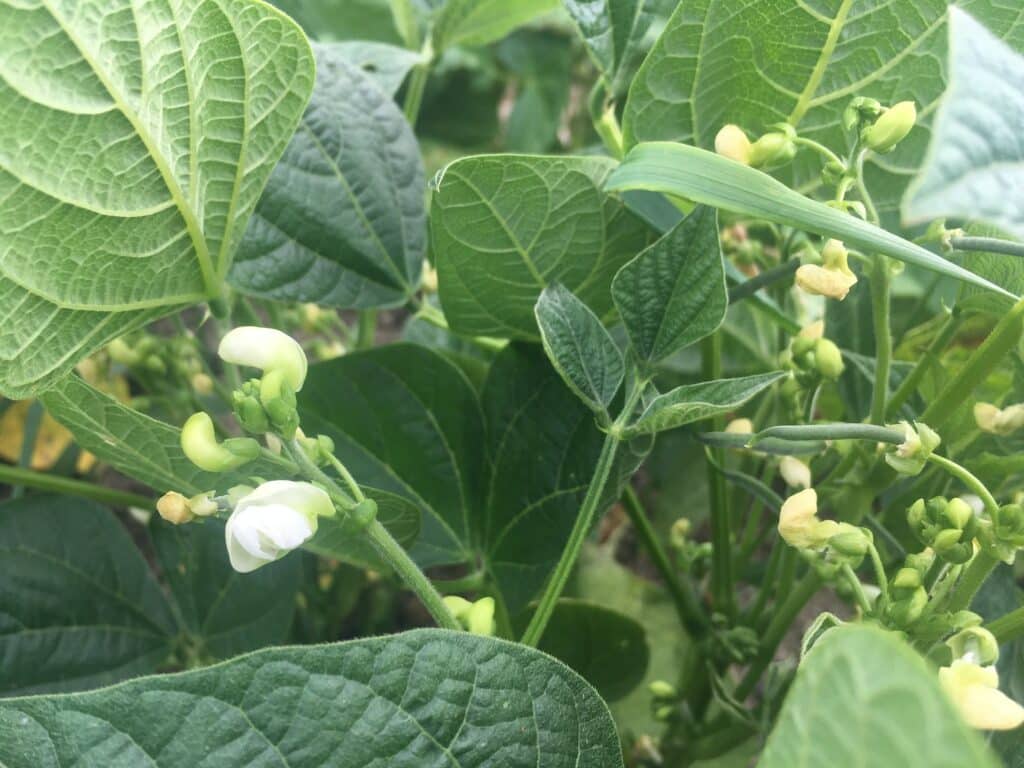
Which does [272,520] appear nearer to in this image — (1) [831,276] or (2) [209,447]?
(2) [209,447]

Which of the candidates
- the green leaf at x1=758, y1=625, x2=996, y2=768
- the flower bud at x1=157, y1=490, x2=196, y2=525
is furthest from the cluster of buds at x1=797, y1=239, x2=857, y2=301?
the flower bud at x1=157, y1=490, x2=196, y2=525

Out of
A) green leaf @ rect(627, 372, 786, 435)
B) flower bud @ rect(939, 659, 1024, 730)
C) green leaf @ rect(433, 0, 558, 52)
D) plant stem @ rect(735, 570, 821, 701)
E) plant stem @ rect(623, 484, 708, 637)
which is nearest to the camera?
flower bud @ rect(939, 659, 1024, 730)

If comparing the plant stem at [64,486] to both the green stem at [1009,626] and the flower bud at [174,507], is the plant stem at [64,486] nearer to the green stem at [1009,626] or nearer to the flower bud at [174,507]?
the flower bud at [174,507]

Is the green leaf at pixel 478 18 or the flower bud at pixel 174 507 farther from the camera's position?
the green leaf at pixel 478 18

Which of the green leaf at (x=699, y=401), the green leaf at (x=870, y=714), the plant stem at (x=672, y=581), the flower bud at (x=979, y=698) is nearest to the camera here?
the green leaf at (x=870, y=714)

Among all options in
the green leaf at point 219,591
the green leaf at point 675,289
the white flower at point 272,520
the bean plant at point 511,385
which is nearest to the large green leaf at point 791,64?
the bean plant at point 511,385

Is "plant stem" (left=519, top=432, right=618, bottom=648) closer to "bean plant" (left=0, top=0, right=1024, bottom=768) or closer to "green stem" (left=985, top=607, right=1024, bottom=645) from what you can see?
"bean plant" (left=0, top=0, right=1024, bottom=768)
